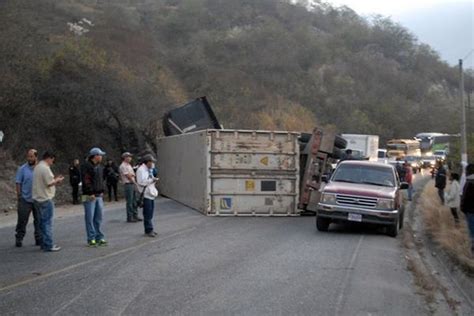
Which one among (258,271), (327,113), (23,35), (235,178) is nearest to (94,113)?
(23,35)

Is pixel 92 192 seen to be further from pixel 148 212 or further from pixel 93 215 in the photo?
pixel 148 212

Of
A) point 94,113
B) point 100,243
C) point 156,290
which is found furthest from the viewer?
point 94,113

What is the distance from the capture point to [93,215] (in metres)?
12.0

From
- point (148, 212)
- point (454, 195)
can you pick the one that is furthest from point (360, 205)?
point (148, 212)

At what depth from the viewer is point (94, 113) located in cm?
3044

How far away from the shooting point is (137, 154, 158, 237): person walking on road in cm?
1364

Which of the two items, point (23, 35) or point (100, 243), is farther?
point (23, 35)

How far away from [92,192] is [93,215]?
450 millimetres

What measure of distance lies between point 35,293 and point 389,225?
9412 mm

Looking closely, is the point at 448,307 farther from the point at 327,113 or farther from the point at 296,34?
the point at 296,34

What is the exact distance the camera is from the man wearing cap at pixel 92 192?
38.8 ft

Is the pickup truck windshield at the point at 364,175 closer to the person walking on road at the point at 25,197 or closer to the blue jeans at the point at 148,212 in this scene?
the blue jeans at the point at 148,212

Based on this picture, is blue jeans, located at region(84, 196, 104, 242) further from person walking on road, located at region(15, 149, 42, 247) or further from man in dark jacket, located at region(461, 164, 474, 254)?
man in dark jacket, located at region(461, 164, 474, 254)

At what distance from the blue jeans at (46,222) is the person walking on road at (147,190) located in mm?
2455
